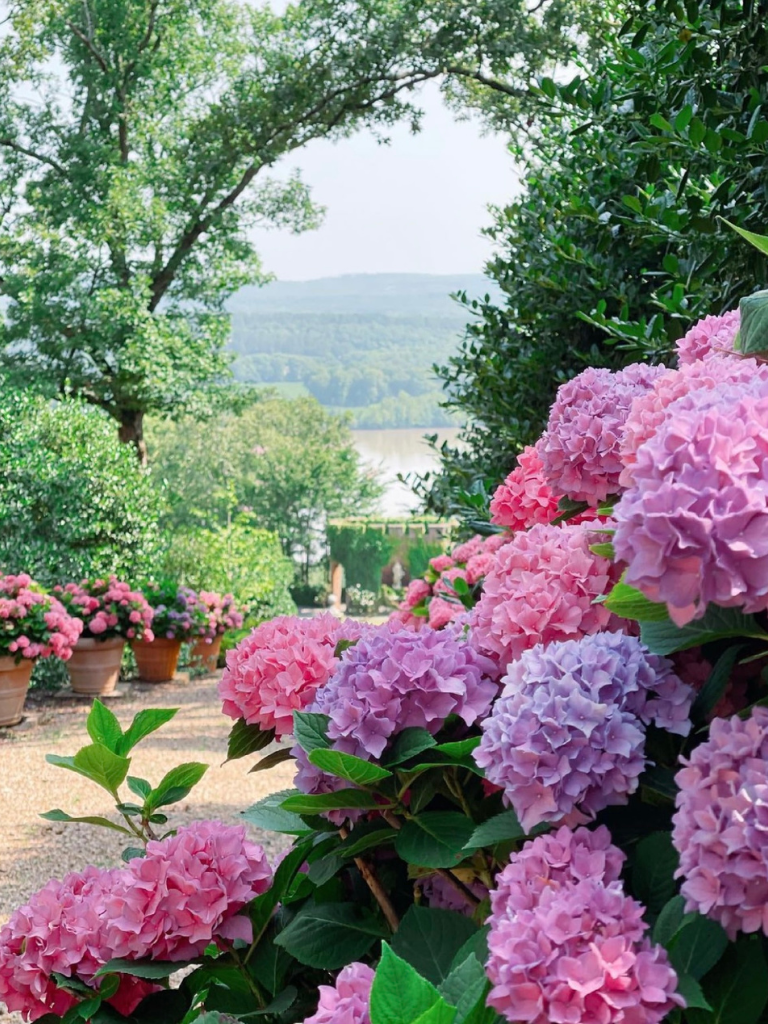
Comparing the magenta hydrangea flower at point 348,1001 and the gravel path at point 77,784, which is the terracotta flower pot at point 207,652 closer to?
the gravel path at point 77,784

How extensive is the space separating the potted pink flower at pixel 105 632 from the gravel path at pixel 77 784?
14cm

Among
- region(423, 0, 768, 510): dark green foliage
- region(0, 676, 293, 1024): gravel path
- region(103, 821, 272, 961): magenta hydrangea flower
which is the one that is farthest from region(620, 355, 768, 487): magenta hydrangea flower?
region(0, 676, 293, 1024): gravel path

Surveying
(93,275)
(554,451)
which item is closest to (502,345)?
(554,451)

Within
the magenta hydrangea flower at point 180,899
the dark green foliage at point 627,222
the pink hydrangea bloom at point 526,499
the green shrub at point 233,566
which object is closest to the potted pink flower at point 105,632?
the green shrub at point 233,566

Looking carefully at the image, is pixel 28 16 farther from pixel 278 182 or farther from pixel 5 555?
pixel 5 555

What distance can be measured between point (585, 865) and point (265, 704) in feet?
1.17

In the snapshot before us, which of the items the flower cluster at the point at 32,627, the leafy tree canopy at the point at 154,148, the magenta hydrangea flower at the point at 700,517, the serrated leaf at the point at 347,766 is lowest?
the flower cluster at the point at 32,627

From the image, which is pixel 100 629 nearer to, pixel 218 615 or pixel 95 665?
pixel 95 665

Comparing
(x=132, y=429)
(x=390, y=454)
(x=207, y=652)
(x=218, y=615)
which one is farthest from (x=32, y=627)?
(x=390, y=454)

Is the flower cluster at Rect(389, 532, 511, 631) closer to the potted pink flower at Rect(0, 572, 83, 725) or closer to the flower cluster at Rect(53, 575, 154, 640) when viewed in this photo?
the potted pink flower at Rect(0, 572, 83, 725)

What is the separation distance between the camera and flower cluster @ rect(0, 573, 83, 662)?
5.22 meters

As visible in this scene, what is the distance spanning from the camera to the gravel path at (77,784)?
366cm

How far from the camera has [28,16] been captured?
8.38 m

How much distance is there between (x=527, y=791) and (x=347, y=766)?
0.12 metres
